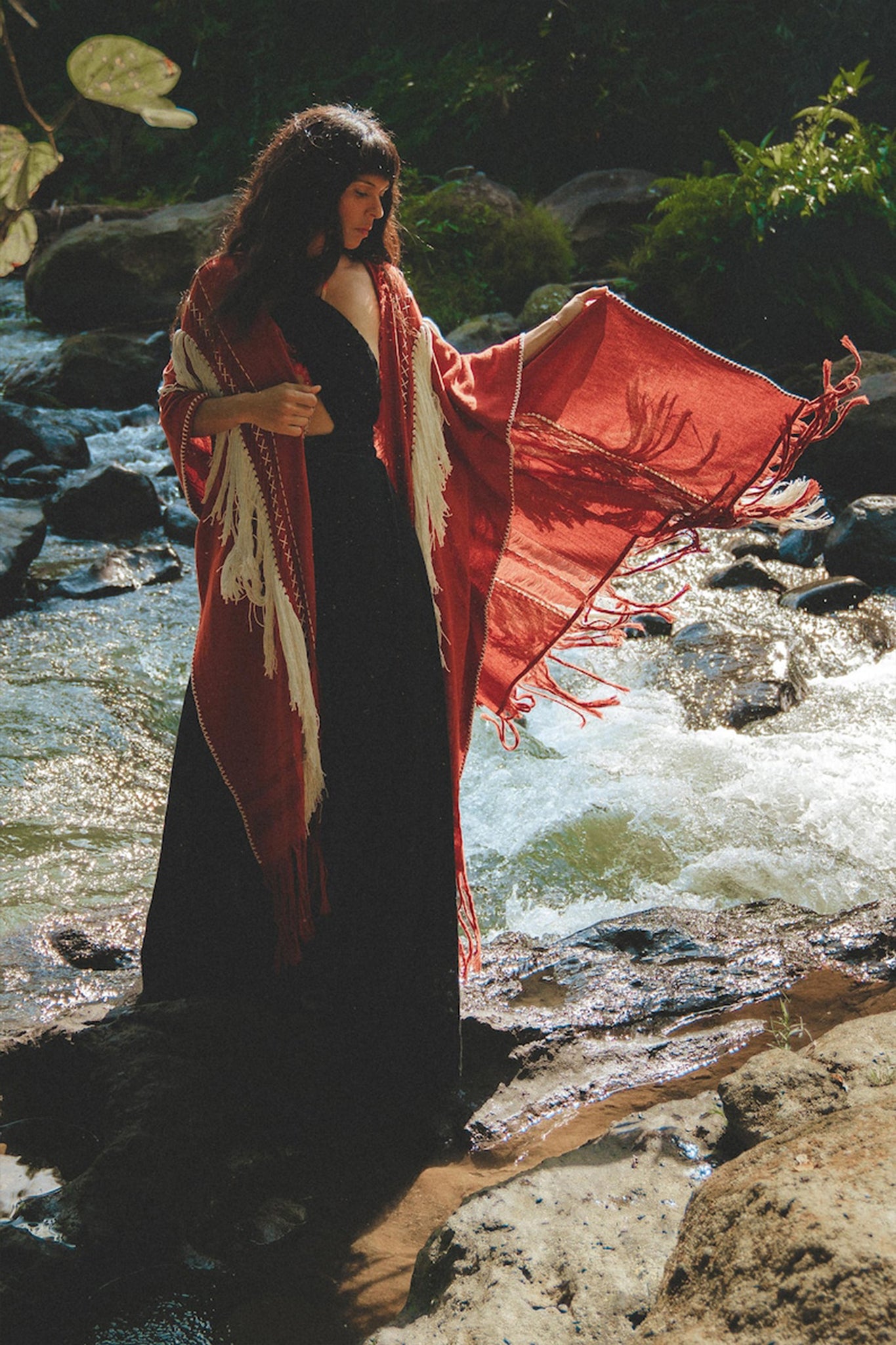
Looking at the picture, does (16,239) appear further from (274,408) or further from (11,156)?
(274,408)

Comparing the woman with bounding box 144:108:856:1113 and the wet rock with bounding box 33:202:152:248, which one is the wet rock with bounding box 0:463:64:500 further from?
the woman with bounding box 144:108:856:1113

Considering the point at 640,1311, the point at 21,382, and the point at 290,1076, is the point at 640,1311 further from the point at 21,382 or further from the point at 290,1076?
the point at 21,382

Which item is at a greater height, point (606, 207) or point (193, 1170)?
point (606, 207)

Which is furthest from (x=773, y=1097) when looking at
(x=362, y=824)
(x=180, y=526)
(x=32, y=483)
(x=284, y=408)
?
(x=32, y=483)

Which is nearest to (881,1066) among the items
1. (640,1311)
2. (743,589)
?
(640,1311)

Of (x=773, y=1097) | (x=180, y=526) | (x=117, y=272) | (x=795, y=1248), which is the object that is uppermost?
(x=117, y=272)

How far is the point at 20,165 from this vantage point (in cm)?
86

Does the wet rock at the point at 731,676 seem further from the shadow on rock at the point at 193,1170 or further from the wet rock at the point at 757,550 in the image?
the shadow on rock at the point at 193,1170

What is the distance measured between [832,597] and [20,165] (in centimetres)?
643

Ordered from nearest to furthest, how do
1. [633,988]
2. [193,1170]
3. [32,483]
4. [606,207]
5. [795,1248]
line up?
1. [795,1248]
2. [193,1170]
3. [633,988]
4. [32,483]
5. [606,207]

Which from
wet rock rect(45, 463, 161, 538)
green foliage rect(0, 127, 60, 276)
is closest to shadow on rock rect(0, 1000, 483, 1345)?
green foliage rect(0, 127, 60, 276)

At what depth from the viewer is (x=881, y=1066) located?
2.26m

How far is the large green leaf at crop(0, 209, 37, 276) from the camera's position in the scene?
2.93 feet

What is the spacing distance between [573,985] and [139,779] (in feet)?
8.43
